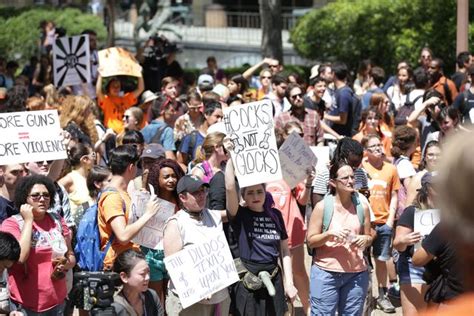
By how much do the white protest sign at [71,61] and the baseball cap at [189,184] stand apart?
7435 millimetres

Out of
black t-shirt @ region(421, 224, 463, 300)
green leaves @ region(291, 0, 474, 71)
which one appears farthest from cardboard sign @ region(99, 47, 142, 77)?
green leaves @ region(291, 0, 474, 71)

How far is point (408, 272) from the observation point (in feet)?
25.4

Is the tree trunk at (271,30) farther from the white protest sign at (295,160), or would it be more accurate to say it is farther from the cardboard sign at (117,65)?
the white protest sign at (295,160)

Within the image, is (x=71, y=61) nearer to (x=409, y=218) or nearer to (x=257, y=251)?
(x=257, y=251)

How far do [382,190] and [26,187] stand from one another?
3.77 meters

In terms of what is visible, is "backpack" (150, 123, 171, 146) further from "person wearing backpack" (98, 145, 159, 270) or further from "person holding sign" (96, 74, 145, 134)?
"person wearing backpack" (98, 145, 159, 270)

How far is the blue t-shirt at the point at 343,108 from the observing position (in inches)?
496

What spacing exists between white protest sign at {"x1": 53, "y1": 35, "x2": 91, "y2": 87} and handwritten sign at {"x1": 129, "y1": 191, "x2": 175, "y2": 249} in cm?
706

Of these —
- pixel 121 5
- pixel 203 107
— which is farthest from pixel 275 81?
pixel 121 5

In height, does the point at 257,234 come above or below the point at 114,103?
below

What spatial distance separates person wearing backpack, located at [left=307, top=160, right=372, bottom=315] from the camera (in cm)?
757

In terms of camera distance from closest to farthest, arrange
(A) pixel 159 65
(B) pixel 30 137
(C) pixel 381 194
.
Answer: (B) pixel 30 137, (C) pixel 381 194, (A) pixel 159 65

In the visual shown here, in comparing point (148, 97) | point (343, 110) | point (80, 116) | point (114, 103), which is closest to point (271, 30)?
point (148, 97)

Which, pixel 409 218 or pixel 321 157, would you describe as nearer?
pixel 409 218
